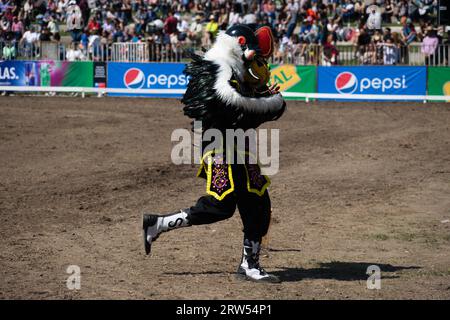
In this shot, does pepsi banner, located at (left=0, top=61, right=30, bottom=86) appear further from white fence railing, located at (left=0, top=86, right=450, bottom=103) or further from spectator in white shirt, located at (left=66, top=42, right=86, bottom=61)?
spectator in white shirt, located at (left=66, top=42, right=86, bottom=61)

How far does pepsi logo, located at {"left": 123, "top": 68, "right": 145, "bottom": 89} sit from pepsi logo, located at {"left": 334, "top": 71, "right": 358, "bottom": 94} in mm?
6281

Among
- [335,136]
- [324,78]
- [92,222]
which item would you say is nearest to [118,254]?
[92,222]

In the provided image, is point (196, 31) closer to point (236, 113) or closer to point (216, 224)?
point (216, 224)

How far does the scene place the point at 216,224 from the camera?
9.81 meters

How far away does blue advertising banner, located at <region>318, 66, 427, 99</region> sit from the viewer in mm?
23562

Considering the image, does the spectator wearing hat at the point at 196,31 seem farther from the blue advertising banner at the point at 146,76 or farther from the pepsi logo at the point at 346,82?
the pepsi logo at the point at 346,82

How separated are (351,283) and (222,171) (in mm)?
1526

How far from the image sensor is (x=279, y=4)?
32.2m

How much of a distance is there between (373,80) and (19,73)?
11.5 metres

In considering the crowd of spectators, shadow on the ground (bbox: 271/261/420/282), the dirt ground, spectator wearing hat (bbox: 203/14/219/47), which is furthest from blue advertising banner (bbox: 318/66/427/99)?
shadow on the ground (bbox: 271/261/420/282)

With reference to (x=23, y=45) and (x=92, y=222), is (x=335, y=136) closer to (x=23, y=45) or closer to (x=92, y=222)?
(x=92, y=222)

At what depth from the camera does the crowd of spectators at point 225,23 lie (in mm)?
26156

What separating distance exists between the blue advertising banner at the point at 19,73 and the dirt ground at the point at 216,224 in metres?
7.22

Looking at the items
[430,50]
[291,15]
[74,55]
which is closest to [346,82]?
[430,50]
